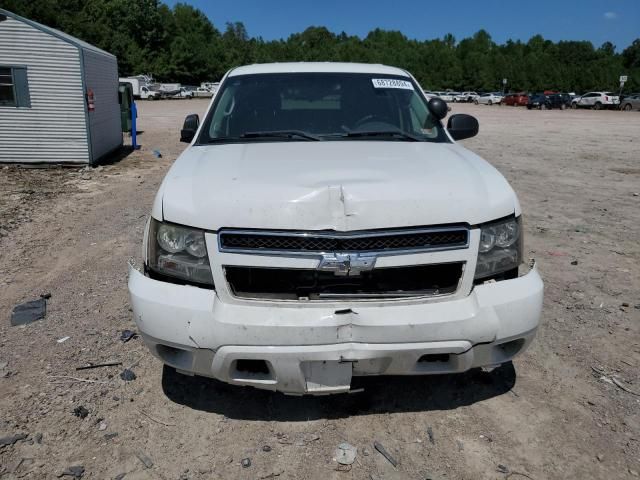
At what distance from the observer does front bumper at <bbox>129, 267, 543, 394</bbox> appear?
7.68ft

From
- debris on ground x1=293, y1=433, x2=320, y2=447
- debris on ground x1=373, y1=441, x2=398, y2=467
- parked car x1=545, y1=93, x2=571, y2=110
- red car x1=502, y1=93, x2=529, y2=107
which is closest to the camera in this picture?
debris on ground x1=373, y1=441, x2=398, y2=467

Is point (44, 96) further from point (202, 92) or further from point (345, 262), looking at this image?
point (202, 92)

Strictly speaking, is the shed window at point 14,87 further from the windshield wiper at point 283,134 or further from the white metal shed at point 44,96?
the windshield wiper at point 283,134

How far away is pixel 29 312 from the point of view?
4184 millimetres

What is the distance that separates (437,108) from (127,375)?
2866 mm

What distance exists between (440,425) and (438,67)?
9505cm

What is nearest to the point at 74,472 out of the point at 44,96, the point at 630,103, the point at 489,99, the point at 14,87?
the point at 44,96

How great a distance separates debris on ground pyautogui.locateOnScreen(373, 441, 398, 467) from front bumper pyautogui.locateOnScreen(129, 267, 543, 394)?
422 millimetres

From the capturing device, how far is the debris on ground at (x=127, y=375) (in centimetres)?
322

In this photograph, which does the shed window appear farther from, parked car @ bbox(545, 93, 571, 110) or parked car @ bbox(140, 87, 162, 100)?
parked car @ bbox(545, 93, 571, 110)

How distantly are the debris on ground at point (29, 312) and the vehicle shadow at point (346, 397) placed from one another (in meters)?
1.49

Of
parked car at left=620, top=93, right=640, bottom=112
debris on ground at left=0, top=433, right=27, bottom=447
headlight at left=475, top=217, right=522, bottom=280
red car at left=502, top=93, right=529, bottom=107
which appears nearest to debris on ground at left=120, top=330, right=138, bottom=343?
debris on ground at left=0, top=433, right=27, bottom=447

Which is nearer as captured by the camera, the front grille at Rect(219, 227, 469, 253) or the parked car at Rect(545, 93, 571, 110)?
the front grille at Rect(219, 227, 469, 253)

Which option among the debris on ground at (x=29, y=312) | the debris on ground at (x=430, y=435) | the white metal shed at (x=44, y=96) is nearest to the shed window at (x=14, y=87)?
the white metal shed at (x=44, y=96)
